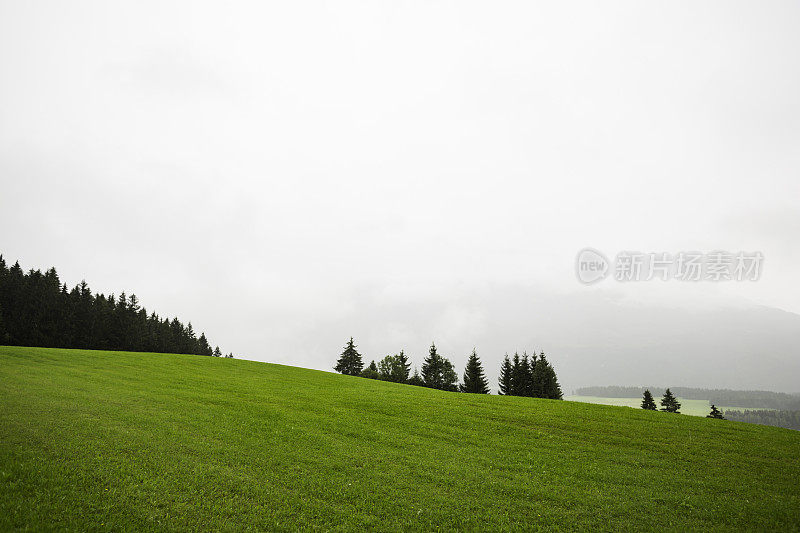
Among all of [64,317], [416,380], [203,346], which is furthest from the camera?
Answer: [203,346]

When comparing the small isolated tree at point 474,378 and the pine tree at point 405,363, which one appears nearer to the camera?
the small isolated tree at point 474,378

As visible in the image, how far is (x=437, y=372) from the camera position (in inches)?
4122

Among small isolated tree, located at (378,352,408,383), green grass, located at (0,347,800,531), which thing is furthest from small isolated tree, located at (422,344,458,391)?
green grass, located at (0,347,800,531)

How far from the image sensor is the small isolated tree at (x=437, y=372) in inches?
4065

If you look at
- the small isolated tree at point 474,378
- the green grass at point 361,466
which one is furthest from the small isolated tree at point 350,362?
Answer: the green grass at point 361,466

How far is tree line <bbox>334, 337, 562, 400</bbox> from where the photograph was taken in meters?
89.2

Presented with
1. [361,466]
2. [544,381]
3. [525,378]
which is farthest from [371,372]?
[361,466]

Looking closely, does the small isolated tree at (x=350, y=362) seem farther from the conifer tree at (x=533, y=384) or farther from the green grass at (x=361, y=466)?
the green grass at (x=361, y=466)

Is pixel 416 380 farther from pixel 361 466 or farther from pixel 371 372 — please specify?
pixel 361 466

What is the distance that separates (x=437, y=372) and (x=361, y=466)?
8841 cm

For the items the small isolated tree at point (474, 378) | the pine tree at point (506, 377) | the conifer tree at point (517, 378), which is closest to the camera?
the conifer tree at point (517, 378)

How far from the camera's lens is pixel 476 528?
14.1 meters

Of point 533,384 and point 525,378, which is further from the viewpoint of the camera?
point 525,378

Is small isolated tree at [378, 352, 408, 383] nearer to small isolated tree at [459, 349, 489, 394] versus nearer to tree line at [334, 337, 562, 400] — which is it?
tree line at [334, 337, 562, 400]
